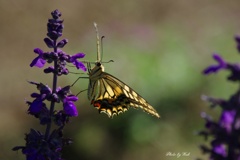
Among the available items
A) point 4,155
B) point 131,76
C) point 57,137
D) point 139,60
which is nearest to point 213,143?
point 57,137

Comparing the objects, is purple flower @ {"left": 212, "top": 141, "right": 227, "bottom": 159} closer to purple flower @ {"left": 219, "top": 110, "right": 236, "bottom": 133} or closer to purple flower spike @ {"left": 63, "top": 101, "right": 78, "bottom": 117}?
purple flower @ {"left": 219, "top": 110, "right": 236, "bottom": 133}

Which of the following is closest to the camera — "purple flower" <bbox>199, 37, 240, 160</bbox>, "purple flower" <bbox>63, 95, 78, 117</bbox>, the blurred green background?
"purple flower" <bbox>199, 37, 240, 160</bbox>

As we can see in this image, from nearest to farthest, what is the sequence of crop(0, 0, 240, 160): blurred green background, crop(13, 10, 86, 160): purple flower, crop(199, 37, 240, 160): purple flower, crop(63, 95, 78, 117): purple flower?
1. crop(199, 37, 240, 160): purple flower
2. crop(13, 10, 86, 160): purple flower
3. crop(63, 95, 78, 117): purple flower
4. crop(0, 0, 240, 160): blurred green background

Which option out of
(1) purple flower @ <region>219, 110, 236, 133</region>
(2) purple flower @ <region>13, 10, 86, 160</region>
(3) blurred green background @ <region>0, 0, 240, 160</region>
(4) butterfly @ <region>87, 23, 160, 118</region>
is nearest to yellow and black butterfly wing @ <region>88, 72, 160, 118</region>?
(4) butterfly @ <region>87, 23, 160, 118</region>

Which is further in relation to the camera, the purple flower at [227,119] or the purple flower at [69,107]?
the purple flower at [69,107]

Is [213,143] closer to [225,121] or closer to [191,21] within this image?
[225,121]

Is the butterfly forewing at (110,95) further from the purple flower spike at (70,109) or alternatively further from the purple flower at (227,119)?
the purple flower at (227,119)

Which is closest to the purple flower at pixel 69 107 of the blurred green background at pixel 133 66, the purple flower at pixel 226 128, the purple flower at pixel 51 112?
the purple flower at pixel 51 112
